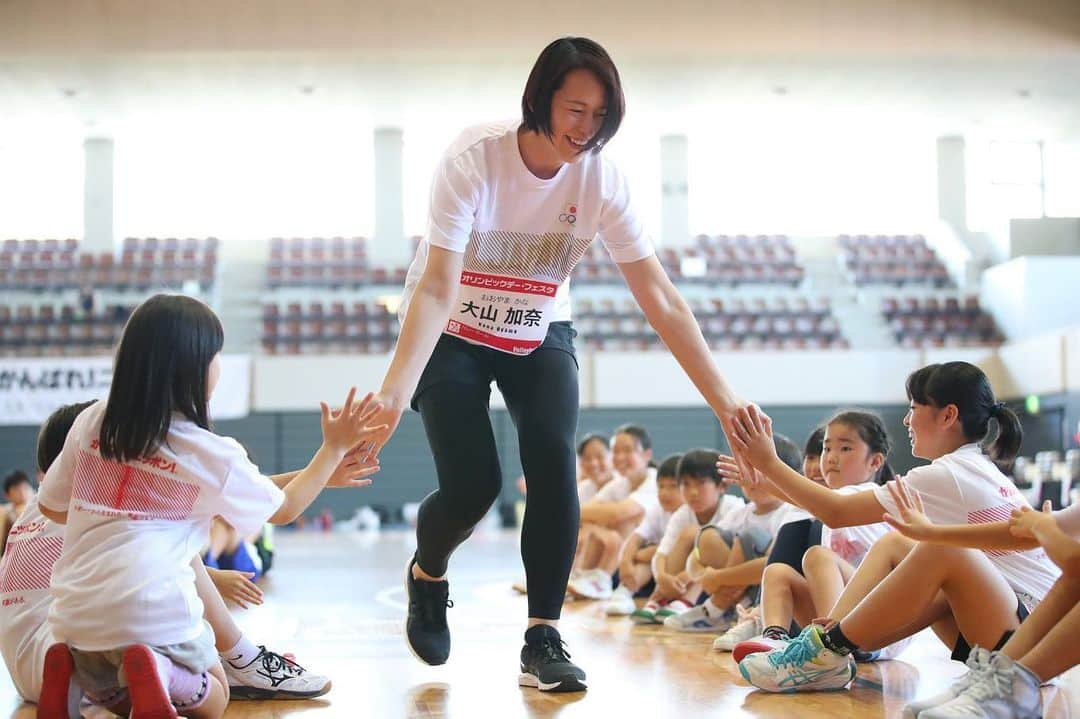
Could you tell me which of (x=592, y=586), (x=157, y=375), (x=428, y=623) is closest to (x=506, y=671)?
(x=428, y=623)

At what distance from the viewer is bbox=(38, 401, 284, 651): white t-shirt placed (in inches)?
81.1

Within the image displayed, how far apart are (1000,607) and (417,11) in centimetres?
1275

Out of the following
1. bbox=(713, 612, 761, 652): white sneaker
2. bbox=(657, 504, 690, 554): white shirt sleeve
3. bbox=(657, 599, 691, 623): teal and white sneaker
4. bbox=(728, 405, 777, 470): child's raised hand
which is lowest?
bbox=(657, 599, 691, 623): teal and white sneaker

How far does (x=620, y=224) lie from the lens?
Result: 2.79 metres

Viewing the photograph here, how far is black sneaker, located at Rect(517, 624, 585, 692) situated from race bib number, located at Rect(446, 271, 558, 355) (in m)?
0.65

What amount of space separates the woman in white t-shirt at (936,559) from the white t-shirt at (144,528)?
1.00 metres

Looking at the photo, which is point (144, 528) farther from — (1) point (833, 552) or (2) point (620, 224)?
(1) point (833, 552)

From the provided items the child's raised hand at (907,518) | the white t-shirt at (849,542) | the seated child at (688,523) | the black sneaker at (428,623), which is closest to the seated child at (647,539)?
the seated child at (688,523)

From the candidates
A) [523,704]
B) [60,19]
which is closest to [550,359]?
[523,704]

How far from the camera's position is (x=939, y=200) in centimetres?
1892

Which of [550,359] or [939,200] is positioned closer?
[550,359]

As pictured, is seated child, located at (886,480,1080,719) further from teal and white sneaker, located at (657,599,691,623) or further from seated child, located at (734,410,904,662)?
teal and white sneaker, located at (657,599,691,623)

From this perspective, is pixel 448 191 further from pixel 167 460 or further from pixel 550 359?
pixel 167 460

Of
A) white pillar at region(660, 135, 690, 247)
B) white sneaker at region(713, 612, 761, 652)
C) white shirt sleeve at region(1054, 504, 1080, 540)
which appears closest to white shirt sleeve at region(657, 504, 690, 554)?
white sneaker at region(713, 612, 761, 652)
